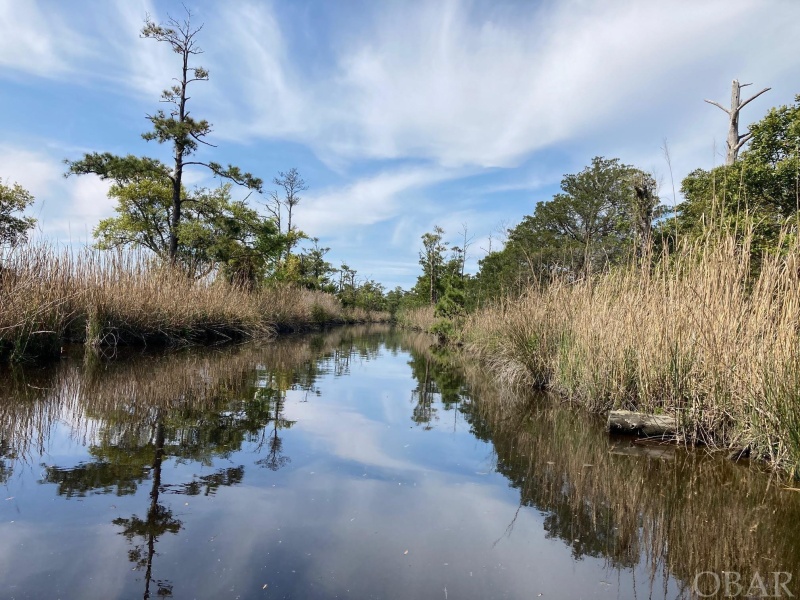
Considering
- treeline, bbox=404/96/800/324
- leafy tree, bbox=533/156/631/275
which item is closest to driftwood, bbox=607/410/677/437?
treeline, bbox=404/96/800/324

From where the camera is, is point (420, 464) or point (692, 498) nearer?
point (692, 498)

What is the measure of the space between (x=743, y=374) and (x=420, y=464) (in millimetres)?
2803

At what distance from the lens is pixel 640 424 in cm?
486

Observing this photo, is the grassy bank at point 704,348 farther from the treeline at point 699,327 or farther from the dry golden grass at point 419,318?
the dry golden grass at point 419,318

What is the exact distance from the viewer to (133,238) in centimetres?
2383

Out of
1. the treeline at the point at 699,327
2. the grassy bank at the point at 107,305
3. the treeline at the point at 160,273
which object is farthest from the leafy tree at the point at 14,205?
the treeline at the point at 699,327

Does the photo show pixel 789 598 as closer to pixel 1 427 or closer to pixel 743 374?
pixel 743 374

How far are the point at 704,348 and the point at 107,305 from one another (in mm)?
9885

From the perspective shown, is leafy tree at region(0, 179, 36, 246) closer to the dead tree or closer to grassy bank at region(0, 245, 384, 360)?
grassy bank at region(0, 245, 384, 360)

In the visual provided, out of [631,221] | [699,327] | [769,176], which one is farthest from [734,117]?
[699,327]

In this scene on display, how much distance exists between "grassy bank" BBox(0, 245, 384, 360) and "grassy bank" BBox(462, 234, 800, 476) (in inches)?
305

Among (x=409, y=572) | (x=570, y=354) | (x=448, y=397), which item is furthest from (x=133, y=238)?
(x=409, y=572)

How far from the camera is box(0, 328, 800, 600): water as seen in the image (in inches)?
85.3

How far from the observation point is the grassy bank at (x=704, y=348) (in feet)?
11.9
